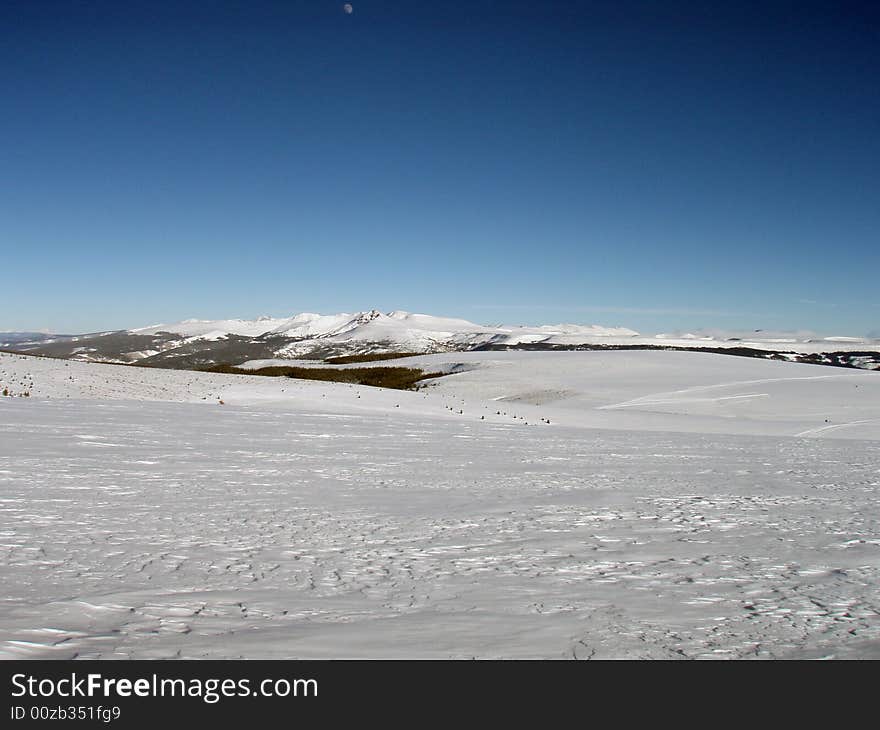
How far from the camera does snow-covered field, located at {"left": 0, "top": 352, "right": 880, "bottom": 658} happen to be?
4.52 meters

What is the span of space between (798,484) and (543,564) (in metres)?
7.12

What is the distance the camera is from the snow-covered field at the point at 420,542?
4.52 m

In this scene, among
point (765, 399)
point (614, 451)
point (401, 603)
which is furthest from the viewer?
point (765, 399)

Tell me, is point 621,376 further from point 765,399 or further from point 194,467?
point 194,467

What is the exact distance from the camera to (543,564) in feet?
20.5

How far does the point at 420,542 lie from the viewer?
22.7 ft

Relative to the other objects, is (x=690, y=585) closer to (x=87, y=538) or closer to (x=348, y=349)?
(x=87, y=538)

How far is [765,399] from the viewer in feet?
97.0

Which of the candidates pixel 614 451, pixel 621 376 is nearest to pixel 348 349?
pixel 621 376
